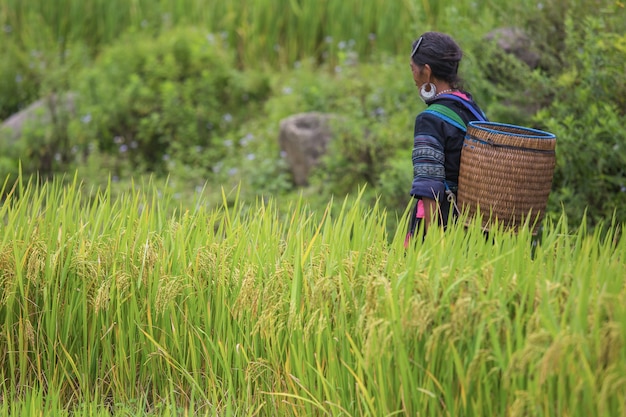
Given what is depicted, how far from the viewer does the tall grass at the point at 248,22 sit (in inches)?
304

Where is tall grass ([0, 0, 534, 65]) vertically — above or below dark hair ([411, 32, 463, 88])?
below

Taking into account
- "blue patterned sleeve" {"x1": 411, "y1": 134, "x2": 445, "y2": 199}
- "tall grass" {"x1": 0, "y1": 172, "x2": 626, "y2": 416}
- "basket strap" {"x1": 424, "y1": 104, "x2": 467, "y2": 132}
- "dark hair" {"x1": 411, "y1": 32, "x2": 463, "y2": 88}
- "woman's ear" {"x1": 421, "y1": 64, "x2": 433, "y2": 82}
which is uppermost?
"dark hair" {"x1": 411, "y1": 32, "x2": 463, "y2": 88}

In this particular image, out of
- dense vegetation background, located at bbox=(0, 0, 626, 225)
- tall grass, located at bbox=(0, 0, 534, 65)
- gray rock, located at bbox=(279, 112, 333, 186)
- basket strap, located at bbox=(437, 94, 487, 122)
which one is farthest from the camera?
tall grass, located at bbox=(0, 0, 534, 65)

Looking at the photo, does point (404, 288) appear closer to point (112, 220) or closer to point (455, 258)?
point (455, 258)

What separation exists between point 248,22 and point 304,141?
281 centimetres

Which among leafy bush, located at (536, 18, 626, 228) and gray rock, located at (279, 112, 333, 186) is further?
gray rock, located at (279, 112, 333, 186)

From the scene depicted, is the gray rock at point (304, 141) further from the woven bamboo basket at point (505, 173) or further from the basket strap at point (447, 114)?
the woven bamboo basket at point (505, 173)

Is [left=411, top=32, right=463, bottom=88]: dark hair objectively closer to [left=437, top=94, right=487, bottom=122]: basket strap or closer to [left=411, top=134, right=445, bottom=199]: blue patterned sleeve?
[left=437, top=94, right=487, bottom=122]: basket strap

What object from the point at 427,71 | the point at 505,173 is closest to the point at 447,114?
the point at 427,71

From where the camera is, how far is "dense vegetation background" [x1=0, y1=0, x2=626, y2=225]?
427cm

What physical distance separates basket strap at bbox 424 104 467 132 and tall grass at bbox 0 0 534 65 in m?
4.49

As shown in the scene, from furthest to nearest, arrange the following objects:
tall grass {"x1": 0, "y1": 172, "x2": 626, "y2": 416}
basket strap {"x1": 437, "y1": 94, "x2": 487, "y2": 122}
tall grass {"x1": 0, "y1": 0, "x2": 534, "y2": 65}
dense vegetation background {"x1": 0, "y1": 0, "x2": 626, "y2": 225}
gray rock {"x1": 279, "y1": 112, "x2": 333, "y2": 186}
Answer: tall grass {"x1": 0, "y1": 0, "x2": 534, "y2": 65}
gray rock {"x1": 279, "y1": 112, "x2": 333, "y2": 186}
dense vegetation background {"x1": 0, "y1": 0, "x2": 626, "y2": 225}
basket strap {"x1": 437, "y1": 94, "x2": 487, "y2": 122}
tall grass {"x1": 0, "y1": 172, "x2": 626, "y2": 416}

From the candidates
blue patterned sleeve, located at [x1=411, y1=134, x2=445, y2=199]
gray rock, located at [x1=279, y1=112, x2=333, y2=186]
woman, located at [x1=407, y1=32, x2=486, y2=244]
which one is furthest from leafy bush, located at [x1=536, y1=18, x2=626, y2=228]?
gray rock, located at [x1=279, y1=112, x2=333, y2=186]

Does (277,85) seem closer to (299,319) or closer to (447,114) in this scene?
(447,114)
